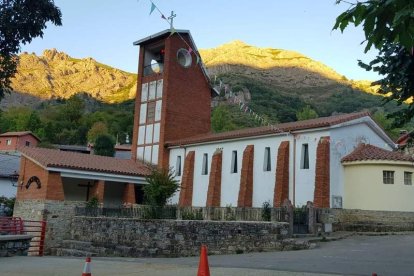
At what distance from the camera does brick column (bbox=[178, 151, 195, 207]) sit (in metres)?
33.2

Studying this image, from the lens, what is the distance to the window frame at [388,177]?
81.3ft

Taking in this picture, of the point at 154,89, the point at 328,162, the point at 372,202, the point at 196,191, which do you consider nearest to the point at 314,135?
the point at 328,162

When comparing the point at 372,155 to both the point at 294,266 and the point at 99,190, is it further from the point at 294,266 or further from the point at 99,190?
→ the point at 99,190

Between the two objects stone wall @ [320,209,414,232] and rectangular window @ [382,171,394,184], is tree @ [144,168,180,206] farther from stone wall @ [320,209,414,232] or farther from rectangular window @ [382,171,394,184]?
rectangular window @ [382,171,394,184]

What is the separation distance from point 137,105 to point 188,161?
7470 mm

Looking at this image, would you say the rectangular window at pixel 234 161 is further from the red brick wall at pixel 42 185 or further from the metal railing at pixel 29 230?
the metal railing at pixel 29 230

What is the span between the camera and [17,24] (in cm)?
1046

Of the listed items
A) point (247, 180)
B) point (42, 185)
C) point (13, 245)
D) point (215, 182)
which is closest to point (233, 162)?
point (215, 182)

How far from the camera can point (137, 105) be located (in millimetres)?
37594

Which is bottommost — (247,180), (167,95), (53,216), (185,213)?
(53,216)

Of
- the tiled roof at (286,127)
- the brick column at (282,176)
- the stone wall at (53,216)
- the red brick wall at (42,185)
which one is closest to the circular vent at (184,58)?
the tiled roof at (286,127)

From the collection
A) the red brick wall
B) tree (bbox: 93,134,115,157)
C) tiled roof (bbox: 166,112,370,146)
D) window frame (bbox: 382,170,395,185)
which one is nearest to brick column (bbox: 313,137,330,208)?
tiled roof (bbox: 166,112,370,146)

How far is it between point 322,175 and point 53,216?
15609 millimetres

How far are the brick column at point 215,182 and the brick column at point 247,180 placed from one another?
2304 millimetres
